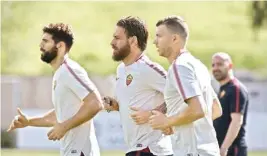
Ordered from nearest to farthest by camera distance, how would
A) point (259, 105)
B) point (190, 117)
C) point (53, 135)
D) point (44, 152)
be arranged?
point (190, 117)
point (53, 135)
point (44, 152)
point (259, 105)

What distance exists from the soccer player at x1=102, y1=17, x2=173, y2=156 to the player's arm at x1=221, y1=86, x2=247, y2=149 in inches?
75.7

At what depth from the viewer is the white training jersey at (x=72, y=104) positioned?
360 inches

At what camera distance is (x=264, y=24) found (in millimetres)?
46500

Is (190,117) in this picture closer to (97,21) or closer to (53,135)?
(53,135)

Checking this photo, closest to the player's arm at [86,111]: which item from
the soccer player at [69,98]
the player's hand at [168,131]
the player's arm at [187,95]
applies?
the soccer player at [69,98]

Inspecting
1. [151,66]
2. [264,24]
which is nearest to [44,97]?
[151,66]

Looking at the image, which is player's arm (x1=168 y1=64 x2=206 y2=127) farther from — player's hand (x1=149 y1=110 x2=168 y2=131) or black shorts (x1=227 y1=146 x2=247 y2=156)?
black shorts (x1=227 y1=146 x2=247 y2=156)

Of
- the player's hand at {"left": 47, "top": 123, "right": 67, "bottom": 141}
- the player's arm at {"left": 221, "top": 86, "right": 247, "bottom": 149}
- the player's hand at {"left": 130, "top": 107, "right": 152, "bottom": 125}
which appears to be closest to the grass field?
the player's arm at {"left": 221, "top": 86, "right": 247, "bottom": 149}

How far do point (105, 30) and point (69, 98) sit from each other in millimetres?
37074

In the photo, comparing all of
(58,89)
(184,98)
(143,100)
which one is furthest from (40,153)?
(184,98)

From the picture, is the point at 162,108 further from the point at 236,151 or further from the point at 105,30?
the point at 105,30

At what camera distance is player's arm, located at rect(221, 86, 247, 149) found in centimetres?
1076

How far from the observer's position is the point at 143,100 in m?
8.92

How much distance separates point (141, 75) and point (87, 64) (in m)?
32.8
